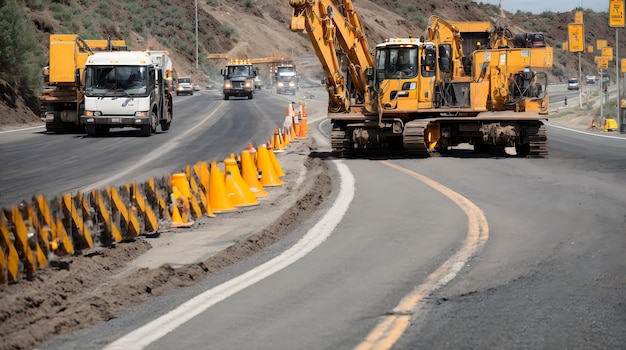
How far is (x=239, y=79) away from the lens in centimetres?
7525

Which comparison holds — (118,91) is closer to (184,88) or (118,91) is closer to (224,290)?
(224,290)

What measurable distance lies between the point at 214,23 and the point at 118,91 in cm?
10193

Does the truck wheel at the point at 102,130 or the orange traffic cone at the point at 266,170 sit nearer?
the orange traffic cone at the point at 266,170

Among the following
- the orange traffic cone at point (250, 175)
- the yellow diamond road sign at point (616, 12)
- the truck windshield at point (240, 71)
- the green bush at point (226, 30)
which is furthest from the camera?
the green bush at point (226, 30)

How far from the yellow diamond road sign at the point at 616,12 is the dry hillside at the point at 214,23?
3595 cm

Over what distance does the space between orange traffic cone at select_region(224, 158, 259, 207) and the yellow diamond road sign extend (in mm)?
31426

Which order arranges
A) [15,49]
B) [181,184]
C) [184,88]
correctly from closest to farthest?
[181,184]
[15,49]
[184,88]

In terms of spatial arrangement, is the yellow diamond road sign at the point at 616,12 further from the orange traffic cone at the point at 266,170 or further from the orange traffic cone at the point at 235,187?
the orange traffic cone at the point at 235,187

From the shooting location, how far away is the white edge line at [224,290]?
23.1 ft

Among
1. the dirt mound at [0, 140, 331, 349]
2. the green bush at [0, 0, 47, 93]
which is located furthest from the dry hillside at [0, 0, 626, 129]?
the dirt mound at [0, 140, 331, 349]

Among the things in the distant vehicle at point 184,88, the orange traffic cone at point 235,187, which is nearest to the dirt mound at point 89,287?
the orange traffic cone at point 235,187

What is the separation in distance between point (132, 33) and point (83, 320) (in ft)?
340

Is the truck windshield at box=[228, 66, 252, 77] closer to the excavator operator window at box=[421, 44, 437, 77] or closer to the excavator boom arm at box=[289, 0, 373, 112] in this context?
the excavator boom arm at box=[289, 0, 373, 112]

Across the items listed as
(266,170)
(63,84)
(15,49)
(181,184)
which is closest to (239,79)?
(15,49)
